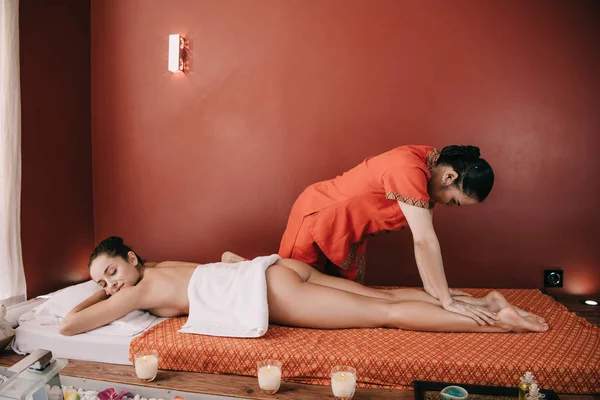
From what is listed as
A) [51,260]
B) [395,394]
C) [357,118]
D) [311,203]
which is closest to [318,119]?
[357,118]

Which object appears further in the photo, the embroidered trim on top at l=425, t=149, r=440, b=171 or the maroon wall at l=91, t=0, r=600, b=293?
the maroon wall at l=91, t=0, r=600, b=293

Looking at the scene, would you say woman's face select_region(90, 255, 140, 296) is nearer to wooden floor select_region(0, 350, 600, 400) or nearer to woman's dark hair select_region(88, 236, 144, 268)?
woman's dark hair select_region(88, 236, 144, 268)

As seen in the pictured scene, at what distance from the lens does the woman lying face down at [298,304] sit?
2.03 meters

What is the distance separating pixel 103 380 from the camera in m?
1.83

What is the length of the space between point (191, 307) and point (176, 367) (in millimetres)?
294

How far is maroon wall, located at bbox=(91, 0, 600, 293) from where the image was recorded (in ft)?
9.32

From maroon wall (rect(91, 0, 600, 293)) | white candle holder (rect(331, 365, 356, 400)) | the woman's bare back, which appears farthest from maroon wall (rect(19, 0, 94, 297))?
white candle holder (rect(331, 365, 356, 400))

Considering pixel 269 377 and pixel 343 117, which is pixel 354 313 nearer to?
pixel 269 377

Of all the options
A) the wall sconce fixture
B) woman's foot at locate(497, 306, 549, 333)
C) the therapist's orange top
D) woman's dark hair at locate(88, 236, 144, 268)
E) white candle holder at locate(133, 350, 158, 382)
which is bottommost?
white candle holder at locate(133, 350, 158, 382)

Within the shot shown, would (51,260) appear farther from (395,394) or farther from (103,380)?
(395,394)

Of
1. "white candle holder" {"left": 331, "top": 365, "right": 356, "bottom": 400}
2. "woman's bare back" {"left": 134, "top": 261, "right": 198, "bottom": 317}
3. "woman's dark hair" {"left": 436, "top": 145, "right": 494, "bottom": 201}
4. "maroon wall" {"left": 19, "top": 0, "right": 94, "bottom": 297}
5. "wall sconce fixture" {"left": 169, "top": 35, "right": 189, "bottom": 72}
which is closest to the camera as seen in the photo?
"white candle holder" {"left": 331, "top": 365, "right": 356, "bottom": 400}

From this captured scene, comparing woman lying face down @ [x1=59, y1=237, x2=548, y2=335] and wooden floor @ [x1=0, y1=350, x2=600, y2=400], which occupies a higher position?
woman lying face down @ [x1=59, y1=237, x2=548, y2=335]

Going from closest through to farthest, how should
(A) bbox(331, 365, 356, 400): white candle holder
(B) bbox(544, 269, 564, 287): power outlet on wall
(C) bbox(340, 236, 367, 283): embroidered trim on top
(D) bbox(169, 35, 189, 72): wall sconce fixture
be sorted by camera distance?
1. (A) bbox(331, 365, 356, 400): white candle holder
2. (C) bbox(340, 236, 367, 283): embroidered trim on top
3. (B) bbox(544, 269, 564, 287): power outlet on wall
4. (D) bbox(169, 35, 189, 72): wall sconce fixture

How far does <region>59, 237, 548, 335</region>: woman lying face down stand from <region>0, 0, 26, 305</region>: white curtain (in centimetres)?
66
